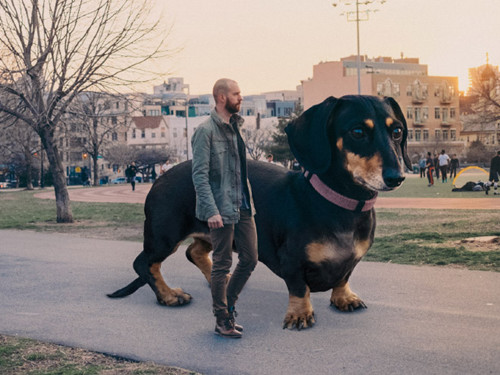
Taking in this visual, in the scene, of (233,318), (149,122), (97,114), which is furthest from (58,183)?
(149,122)

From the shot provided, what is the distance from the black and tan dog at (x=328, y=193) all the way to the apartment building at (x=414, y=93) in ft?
302

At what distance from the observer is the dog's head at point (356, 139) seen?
4.31m

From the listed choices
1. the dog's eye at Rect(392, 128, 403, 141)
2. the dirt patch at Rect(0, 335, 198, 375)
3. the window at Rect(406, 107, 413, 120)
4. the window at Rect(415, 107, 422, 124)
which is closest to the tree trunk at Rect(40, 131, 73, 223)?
the dirt patch at Rect(0, 335, 198, 375)

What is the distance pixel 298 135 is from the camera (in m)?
4.87

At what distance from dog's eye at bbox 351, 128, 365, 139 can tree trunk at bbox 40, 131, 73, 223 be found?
13.1 meters

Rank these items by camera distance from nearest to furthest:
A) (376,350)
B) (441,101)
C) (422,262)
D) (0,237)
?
(376,350)
(422,262)
(0,237)
(441,101)

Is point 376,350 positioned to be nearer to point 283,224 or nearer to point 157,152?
point 283,224

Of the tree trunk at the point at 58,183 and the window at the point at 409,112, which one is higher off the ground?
the window at the point at 409,112

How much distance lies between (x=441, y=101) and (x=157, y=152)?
153 feet

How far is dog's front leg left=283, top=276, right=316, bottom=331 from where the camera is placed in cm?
486

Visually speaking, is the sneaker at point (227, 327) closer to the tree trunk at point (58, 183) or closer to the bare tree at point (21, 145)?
the tree trunk at point (58, 183)

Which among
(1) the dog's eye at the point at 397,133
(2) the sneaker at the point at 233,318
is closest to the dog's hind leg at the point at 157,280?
(2) the sneaker at the point at 233,318

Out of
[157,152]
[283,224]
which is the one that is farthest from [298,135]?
[157,152]

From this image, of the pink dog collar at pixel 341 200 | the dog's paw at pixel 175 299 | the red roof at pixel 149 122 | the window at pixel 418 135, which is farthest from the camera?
the red roof at pixel 149 122
